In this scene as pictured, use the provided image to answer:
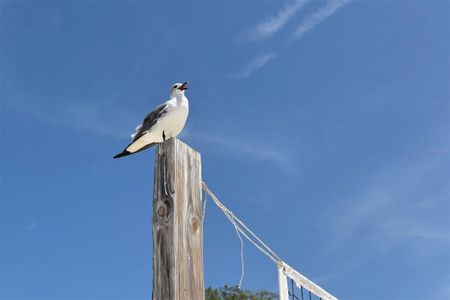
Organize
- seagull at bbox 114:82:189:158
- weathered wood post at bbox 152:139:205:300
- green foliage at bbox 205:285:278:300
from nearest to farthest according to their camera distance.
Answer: weathered wood post at bbox 152:139:205:300
seagull at bbox 114:82:189:158
green foliage at bbox 205:285:278:300

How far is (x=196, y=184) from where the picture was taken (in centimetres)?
292

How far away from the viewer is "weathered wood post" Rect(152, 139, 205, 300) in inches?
103

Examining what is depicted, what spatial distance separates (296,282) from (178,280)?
6.38 m

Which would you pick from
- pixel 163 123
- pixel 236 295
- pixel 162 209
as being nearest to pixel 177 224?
pixel 162 209

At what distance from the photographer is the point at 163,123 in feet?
19.0

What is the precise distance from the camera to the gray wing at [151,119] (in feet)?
19.4

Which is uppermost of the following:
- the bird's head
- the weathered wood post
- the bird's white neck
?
the bird's head

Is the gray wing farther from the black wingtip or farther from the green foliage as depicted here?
A: the green foliage

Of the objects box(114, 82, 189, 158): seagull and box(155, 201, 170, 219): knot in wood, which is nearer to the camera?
Result: box(155, 201, 170, 219): knot in wood

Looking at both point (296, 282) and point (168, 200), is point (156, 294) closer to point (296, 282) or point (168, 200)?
point (168, 200)

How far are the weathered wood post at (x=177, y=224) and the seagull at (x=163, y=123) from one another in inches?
107

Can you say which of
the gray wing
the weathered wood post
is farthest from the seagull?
the weathered wood post

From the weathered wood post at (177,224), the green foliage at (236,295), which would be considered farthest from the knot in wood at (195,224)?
the green foliage at (236,295)

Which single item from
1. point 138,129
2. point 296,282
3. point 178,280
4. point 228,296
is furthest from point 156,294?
point 228,296
